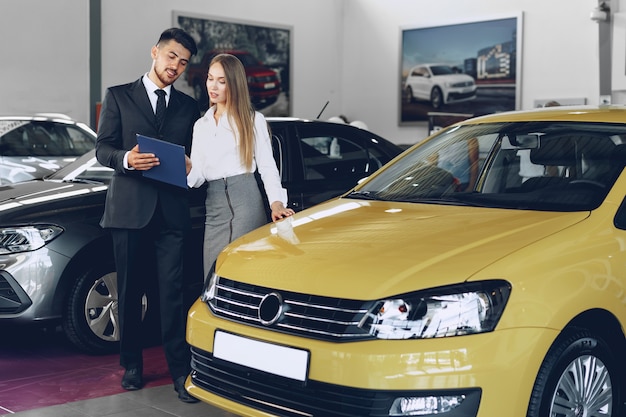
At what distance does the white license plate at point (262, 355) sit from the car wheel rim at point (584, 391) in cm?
77

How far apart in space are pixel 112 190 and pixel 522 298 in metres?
2.07

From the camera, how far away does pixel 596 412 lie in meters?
2.80

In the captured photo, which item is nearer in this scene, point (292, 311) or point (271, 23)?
point (292, 311)

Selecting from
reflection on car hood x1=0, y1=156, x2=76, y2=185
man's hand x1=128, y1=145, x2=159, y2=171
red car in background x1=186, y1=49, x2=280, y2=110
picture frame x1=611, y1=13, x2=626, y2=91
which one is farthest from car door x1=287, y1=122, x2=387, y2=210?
red car in background x1=186, y1=49, x2=280, y2=110

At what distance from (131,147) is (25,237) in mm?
1049

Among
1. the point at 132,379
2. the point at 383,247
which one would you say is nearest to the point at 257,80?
the point at 132,379

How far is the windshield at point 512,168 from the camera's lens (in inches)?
122

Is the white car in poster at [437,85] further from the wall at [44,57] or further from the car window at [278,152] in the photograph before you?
the car window at [278,152]

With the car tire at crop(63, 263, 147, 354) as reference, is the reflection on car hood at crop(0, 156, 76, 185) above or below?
above

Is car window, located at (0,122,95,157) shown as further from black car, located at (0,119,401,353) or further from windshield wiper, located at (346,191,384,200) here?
windshield wiper, located at (346,191,384,200)

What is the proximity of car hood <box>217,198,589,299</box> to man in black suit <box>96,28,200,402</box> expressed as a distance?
0.72m

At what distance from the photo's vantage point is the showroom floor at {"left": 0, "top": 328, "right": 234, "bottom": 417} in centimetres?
369

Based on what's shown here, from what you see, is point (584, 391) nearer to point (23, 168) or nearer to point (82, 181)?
point (82, 181)

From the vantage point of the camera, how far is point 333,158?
529cm
